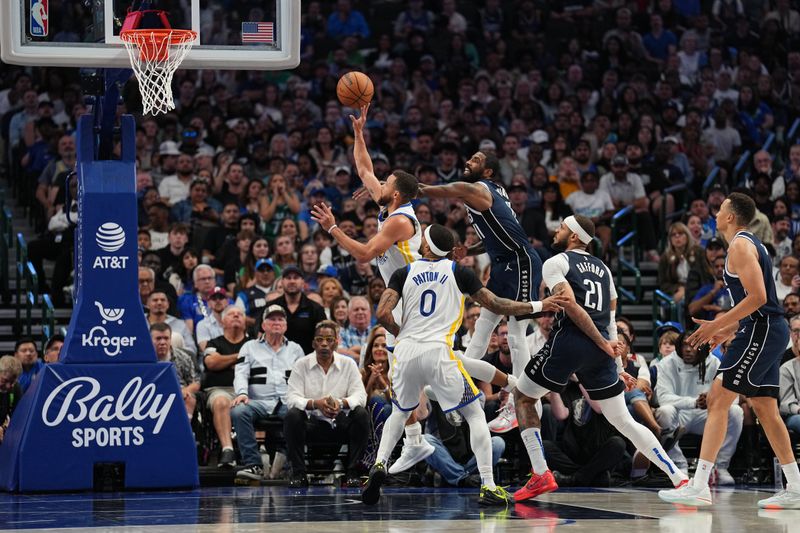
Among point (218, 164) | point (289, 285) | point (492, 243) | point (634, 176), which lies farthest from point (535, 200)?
point (492, 243)

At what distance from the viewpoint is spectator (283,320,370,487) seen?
12.6 metres

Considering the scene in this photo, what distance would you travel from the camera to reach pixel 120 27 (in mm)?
11109

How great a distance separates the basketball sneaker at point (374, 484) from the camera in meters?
10.1

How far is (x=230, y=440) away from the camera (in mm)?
13078

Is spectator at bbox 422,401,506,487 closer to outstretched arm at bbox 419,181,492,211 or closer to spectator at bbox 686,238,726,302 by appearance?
outstretched arm at bbox 419,181,492,211

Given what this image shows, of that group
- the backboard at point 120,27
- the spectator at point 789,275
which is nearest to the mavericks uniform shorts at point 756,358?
the backboard at point 120,27

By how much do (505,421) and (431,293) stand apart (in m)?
2.74

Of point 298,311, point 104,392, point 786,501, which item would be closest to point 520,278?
point 786,501

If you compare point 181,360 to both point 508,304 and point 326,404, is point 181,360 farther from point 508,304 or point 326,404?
point 508,304

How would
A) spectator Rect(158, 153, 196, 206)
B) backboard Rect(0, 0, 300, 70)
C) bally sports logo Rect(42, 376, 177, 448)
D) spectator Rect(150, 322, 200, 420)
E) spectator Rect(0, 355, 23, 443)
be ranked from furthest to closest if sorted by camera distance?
spectator Rect(158, 153, 196, 206)
spectator Rect(150, 322, 200, 420)
spectator Rect(0, 355, 23, 443)
bally sports logo Rect(42, 376, 177, 448)
backboard Rect(0, 0, 300, 70)

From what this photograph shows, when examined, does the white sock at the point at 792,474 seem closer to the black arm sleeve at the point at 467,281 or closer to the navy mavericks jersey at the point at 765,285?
the navy mavericks jersey at the point at 765,285

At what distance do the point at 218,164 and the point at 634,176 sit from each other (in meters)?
6.27

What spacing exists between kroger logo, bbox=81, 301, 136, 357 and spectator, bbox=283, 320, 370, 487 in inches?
74.9

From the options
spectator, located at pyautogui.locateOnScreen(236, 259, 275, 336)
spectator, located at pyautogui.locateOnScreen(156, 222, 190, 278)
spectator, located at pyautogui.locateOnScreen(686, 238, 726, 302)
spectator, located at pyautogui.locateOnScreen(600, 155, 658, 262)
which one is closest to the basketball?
spectator, located at pyautogui.locateOnScreen(236, 259, 275, 336)
